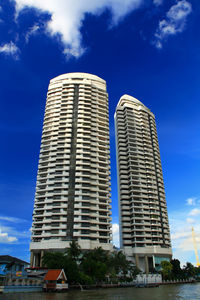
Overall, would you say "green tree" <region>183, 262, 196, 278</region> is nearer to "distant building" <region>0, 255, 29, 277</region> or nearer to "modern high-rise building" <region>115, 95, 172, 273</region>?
"modern high-rise building" <region>115, 95, 172, 273</region>

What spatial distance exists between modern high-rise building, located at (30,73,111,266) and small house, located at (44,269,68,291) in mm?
21551

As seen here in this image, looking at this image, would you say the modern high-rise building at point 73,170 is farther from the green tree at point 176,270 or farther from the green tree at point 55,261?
the green tree at point 176,270

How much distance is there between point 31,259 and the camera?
7794cm

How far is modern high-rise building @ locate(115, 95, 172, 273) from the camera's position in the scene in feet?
309

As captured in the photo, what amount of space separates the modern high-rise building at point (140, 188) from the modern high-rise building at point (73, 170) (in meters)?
14.9

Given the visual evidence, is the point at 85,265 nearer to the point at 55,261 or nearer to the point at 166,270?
the point at 55,261

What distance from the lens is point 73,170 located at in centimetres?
8869

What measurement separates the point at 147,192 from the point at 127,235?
64.7ft

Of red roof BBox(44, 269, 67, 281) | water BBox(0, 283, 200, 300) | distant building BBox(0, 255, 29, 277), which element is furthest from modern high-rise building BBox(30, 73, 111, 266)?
water BBox(0, 283, 200, 300)

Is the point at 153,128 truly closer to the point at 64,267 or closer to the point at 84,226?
the point at 84,226

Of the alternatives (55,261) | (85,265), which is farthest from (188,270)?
(55,261)

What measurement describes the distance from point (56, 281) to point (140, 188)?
61.0 metres

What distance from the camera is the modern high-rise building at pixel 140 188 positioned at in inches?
3711

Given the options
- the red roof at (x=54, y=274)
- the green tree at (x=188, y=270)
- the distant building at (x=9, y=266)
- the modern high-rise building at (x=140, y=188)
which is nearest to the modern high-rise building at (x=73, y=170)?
the modern high-rise building at (x=140, y=188)
